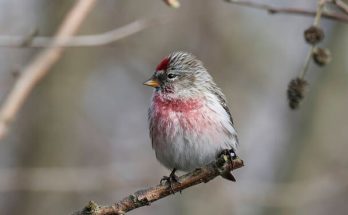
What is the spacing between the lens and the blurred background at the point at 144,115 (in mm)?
8891

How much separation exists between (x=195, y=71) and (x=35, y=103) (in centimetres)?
456

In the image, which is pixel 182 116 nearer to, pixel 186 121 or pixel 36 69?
pixel 186 121

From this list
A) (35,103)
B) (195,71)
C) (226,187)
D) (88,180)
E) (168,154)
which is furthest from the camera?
(35,103)

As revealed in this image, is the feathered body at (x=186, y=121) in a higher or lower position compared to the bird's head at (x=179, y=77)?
lower

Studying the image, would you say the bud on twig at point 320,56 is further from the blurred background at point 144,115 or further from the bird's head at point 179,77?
the blurred background at point 144,115

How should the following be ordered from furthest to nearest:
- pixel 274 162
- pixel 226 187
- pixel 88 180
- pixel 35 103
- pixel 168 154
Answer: pixel 274 162 < pixel 35 103 < pixel 226 187 < pixel 88 180 < pixel 168 154

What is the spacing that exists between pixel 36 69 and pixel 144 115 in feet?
22.2

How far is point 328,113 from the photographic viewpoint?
9.91 meters

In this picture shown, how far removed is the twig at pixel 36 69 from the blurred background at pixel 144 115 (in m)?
2.90

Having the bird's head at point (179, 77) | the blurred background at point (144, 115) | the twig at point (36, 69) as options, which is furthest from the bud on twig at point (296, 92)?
the blurred background at point (144, 115)

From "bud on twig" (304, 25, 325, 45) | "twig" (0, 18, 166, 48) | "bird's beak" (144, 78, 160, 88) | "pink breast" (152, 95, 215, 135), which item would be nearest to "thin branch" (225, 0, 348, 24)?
"bud on twig" (304, 25, 325, 45)

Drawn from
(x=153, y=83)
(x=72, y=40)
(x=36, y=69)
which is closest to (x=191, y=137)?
(x=153, y=83)

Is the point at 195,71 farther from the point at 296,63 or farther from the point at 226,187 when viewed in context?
the point at 296,63

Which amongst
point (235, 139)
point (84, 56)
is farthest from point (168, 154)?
point (84, 56)
